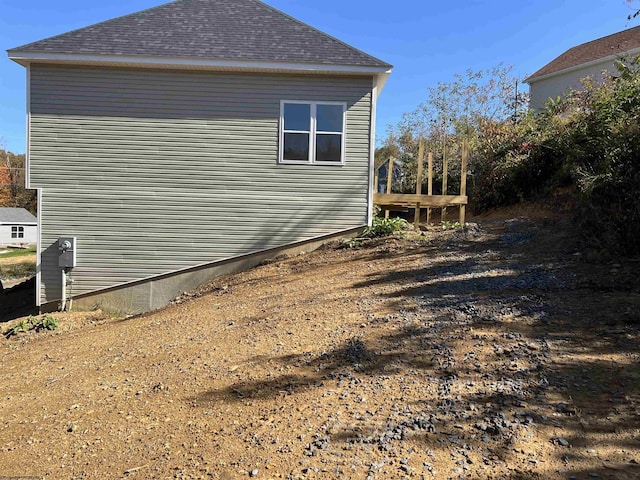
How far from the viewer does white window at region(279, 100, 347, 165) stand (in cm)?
984

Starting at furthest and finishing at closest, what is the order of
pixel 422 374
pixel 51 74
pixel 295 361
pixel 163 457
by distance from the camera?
1. pixel 51 74
2. pixel 295 361
3. pixel 422 374
4. pixel 163 457

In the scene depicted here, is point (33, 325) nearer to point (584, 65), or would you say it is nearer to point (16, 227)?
point (584, 65)

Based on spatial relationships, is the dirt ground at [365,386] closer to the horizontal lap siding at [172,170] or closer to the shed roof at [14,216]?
the horizontal lap siding at [172,170]

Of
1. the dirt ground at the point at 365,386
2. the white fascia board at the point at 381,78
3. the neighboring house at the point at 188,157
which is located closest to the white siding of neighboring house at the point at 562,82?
the white fascia board at the point at 381,78

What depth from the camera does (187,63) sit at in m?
9.32

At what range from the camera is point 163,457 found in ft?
9.46

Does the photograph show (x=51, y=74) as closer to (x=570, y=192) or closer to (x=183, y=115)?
(x=183, y=115)

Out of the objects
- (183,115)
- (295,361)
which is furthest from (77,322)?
(295,361)

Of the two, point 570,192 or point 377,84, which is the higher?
point 377,84

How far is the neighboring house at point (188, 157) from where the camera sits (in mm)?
9586

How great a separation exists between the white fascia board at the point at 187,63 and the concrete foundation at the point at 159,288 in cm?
373

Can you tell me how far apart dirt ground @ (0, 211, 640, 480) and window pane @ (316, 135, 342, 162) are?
4202 millimetres

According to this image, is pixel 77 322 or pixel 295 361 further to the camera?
pixel 77 322

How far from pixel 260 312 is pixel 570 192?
28.3 ft
